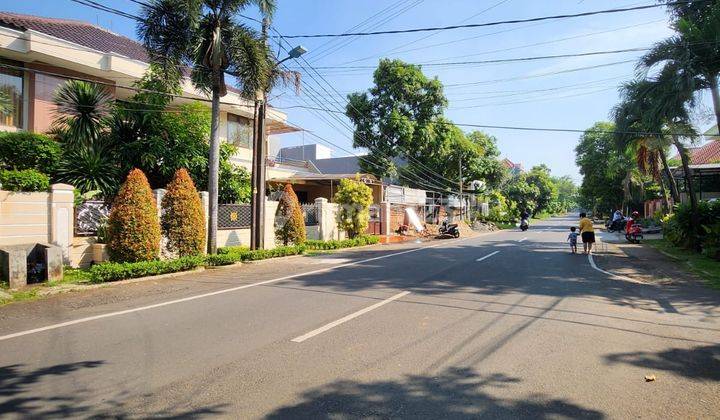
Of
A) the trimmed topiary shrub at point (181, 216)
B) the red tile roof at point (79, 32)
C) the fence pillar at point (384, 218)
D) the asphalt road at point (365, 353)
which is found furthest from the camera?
the fence pillar at point (384, 218)

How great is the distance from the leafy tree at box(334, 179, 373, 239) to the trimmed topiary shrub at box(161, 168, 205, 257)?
10.8m

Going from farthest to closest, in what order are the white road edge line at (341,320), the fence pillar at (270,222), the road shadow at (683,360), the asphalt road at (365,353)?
the fence pillar at (270,222) → the white road edge line at (341,320) → the road shadow at (683,360) → the asphalt road at (365,353)

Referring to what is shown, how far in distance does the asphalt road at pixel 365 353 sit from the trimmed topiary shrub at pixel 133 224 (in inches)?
97.1

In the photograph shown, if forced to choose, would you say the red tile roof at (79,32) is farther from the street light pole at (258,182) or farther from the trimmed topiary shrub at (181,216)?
the trimmed topiary shrub at (181,216)

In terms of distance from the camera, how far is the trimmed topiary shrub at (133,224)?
11.9 metres

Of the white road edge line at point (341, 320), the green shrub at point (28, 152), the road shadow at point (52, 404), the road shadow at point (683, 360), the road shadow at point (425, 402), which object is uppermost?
the green shrub at point (28, 152)

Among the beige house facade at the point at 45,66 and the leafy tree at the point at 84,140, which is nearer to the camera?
the leafy tree at the point at 84,140

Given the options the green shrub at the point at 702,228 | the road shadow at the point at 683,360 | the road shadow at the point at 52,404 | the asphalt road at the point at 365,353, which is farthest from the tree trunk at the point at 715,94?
the road shadow at the point at 52,404

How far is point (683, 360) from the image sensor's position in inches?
203

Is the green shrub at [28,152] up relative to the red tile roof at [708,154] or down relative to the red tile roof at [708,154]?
down

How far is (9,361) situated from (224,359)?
2337mm

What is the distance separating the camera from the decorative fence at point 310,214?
22969mm

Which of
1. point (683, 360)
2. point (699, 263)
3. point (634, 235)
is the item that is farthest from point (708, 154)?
point (683, 360)

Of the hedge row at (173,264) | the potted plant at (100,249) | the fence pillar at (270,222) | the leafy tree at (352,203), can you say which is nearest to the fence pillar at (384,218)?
the leafy tree at (352,203)
